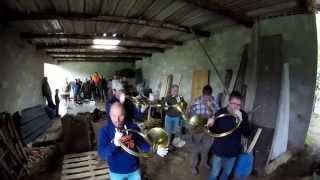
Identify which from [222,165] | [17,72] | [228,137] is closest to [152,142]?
[228,137]

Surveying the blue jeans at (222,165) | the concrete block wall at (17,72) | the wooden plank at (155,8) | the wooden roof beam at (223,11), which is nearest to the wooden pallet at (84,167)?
the blue jeans at (222,165)

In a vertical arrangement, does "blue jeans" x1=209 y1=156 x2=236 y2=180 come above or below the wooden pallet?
above

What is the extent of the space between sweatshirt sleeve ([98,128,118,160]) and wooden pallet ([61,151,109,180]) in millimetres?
1737

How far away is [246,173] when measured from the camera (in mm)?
3574

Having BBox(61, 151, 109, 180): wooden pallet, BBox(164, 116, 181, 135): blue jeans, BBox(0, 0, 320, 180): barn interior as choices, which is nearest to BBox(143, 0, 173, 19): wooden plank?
BBox(0, 0, 320, 180): barn interior

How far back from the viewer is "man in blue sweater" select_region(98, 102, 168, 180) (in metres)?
2.23

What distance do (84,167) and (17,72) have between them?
345cm

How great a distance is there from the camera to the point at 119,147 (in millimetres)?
2305

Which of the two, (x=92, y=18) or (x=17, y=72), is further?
(x=17, y=72)

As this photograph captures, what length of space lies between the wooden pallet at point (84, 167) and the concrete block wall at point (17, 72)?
6.11 ft

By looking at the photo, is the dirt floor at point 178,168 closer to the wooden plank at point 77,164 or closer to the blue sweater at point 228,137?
the wooden plank at point 77,164

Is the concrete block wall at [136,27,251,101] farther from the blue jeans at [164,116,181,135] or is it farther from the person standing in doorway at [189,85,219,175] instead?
the person standing in doorway at [189,85,219,175]

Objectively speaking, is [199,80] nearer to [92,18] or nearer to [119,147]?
[92,18]

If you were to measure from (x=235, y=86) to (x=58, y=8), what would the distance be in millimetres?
3889
